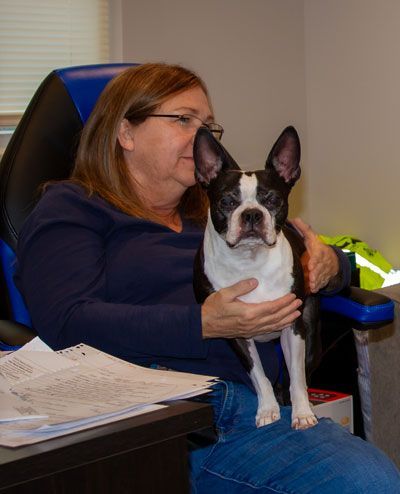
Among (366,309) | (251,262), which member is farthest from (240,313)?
(366,309)

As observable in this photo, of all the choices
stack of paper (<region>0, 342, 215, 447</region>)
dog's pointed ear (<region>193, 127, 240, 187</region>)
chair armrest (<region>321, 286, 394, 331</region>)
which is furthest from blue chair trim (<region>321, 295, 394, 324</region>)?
stack of paper (<region>0, 342, 215, 447</region>)

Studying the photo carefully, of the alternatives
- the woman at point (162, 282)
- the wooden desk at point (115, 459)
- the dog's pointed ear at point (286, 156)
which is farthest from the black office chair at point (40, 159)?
the wooden desk at point (115, 459)

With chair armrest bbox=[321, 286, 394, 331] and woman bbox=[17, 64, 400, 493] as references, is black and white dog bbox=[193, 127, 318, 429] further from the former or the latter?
chair armrest bbox=[321, 286, 394, 331]

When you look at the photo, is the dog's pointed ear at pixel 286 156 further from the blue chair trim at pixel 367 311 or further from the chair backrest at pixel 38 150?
the chair backrest at pixel 38 150

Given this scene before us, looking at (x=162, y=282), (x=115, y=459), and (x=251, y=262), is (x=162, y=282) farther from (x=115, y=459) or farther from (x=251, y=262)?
(x=115, y=459)

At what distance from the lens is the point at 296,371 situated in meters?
1.60

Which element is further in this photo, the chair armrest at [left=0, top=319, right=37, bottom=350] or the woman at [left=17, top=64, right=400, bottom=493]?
the chair armrest at [left=0, top=319, right=37, bottom=350]

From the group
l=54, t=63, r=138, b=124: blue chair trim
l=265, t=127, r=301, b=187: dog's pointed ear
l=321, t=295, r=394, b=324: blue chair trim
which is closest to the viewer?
l=265, t=127, r=301, b=187: dog's pointed ear

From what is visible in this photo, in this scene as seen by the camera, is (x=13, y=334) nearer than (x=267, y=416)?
No

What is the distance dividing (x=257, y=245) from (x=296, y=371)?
270 millimetres

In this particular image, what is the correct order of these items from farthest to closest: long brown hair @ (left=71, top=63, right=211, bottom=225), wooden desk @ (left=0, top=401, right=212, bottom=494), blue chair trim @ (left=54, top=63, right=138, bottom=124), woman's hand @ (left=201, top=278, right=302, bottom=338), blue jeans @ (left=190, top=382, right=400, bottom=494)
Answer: blue chair trim @ (left=54, top=63, right=138, bottom=124), long brown hair @ (left=71, top=63, right=211, bottom=225), woman's hand @ (left=201, top=278, right=302, bottom=338), blue jeans @ (left=190, top=382, right=400, bottom=494), wooden desk @ (left=0, top=401, right=212, bottom=494)

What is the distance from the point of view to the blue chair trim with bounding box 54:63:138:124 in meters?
2.01

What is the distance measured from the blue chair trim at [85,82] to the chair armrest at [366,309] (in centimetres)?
78

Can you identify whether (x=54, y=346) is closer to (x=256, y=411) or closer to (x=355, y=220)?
(x=256, y=411)
